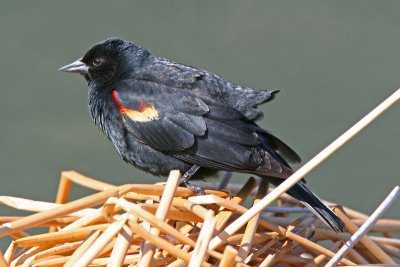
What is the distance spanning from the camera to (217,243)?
5.81ft

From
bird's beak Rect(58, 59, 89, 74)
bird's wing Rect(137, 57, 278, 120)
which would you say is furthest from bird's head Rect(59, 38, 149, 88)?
bird's wing Rect(137, 57, 278, 120)

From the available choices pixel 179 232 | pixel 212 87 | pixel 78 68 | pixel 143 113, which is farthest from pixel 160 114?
pixel 179 232

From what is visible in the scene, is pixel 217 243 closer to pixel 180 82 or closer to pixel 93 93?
pixel 180 82

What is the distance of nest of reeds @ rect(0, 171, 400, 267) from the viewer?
68.4 inches

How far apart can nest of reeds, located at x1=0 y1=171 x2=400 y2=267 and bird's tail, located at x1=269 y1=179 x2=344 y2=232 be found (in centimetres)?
2

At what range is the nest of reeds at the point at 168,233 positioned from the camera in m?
1.74

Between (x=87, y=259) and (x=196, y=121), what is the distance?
4.37 feet

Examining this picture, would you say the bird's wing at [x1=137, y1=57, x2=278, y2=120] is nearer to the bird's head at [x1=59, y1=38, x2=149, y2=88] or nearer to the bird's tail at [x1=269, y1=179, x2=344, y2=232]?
the bird's head at [x1=59, y1=38, x2=149, y2=88]

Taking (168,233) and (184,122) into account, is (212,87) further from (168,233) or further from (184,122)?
(168,233)

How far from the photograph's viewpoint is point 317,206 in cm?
243

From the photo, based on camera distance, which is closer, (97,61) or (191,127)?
(191,127)

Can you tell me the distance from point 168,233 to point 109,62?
177cm

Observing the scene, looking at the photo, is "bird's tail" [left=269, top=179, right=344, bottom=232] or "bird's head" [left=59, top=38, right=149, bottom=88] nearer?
"bird's tail" [left=269, top=179, right=344, bottom=232]

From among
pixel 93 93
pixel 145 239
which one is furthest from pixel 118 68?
pixel 145 239
